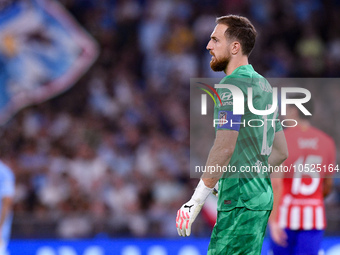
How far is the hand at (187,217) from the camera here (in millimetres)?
3244

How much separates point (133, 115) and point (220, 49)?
764 centimetres

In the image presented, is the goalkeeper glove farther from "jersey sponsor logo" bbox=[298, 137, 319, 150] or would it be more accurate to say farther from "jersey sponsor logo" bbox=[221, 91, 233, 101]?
"jersey sponsor logo" bbox=[298, 137, 319, 150]

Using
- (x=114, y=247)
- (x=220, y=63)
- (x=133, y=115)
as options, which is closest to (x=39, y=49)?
(x=133, y=115)

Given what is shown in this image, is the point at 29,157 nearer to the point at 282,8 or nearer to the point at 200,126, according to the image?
the point at 200,126

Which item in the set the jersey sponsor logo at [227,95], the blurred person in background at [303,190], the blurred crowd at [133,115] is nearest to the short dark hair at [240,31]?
the jersey sponsor logo at [227,95]

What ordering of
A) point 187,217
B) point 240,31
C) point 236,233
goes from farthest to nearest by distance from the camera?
point 240,31 → point 236,233 → point 187,217

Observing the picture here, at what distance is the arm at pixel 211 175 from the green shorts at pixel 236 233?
0.21 meters

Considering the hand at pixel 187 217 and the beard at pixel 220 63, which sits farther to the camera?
the beard at pixel 220 63

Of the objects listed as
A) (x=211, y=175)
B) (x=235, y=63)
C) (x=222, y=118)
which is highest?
(x=235, y=63)

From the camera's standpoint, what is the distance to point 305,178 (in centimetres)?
541

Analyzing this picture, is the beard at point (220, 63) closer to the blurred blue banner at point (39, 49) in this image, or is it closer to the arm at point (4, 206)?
the arm at point (4, 206)

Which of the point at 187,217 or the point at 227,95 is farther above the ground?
the point at 227,95

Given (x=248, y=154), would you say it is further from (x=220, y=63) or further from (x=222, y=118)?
(x=220, y=63)

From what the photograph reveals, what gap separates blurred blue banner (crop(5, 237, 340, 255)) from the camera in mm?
7668
